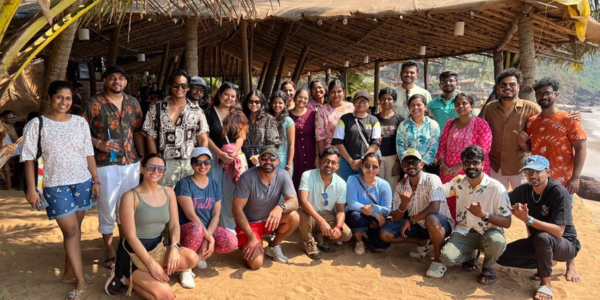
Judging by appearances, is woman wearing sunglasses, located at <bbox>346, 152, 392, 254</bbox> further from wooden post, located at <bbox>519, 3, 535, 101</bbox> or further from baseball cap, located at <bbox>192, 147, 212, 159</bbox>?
wooden post, located at <bbox>519, 3, 535, 101</bbox>

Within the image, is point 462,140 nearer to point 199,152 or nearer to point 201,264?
point 199,152

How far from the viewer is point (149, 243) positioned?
3.59 m

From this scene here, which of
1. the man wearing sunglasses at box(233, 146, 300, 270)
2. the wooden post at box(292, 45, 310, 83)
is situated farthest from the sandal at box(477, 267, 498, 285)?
the wooden post at box(292, 45, 310, 83)

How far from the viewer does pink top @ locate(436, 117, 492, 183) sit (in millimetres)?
4488

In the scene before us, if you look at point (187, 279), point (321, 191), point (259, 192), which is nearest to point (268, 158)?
point (259, 192)

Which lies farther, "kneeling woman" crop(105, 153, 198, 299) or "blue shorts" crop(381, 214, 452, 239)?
"blue shorts" crop(381, 214, 452, 239)

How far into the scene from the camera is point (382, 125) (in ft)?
16.2

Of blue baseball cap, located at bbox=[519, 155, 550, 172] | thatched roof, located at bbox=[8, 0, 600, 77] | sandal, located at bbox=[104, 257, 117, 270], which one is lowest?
sandal, located at bbox=[104, 257, 117, 270]

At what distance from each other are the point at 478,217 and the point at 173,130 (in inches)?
114

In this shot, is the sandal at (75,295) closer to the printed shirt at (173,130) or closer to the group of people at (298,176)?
the group of people at (298,176)

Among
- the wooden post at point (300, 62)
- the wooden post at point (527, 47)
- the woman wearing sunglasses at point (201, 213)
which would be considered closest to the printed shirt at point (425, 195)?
the woman wearing sunglasses at point (201, 213)

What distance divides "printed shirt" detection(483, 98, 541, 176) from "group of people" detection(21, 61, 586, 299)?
0.01m

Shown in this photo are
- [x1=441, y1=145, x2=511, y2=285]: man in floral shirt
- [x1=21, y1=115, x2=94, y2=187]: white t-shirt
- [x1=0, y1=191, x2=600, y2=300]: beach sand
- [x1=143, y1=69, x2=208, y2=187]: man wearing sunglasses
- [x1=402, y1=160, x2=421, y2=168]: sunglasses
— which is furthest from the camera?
[x1=402, y1=160, x2=421, y2=168]: sunglasses

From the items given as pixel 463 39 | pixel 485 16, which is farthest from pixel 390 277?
pixel 463 39
